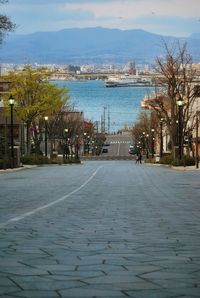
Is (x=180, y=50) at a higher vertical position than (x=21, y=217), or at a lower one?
higher

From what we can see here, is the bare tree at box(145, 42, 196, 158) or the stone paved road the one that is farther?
the bare tree at box(145, 42, 196, 158)

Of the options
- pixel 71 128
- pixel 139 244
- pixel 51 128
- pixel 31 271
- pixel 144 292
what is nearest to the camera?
pixel 144 292

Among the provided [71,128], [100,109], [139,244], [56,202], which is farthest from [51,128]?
[100,109]

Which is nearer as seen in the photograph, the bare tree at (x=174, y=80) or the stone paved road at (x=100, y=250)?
the stone paved road at (x=100, y=250)

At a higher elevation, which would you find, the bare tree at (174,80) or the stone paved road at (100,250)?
the bare tree at (174,80)

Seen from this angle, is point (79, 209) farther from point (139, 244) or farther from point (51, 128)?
point (51, 128)

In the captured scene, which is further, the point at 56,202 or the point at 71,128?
the point at 71,128

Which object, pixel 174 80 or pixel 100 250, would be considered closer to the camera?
pixel 100 250

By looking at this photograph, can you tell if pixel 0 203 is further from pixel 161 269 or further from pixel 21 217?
pixel 161 269

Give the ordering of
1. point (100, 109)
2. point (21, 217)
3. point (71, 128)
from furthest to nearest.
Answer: point (100, 109), point (71, 128), point (21, 217)

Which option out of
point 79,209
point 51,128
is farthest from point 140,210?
point 51,128

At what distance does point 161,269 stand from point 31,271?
1.54m

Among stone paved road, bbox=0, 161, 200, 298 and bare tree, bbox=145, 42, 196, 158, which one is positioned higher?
bare tree, bbox=145, 42, 196, 158

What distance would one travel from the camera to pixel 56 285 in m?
6.92
